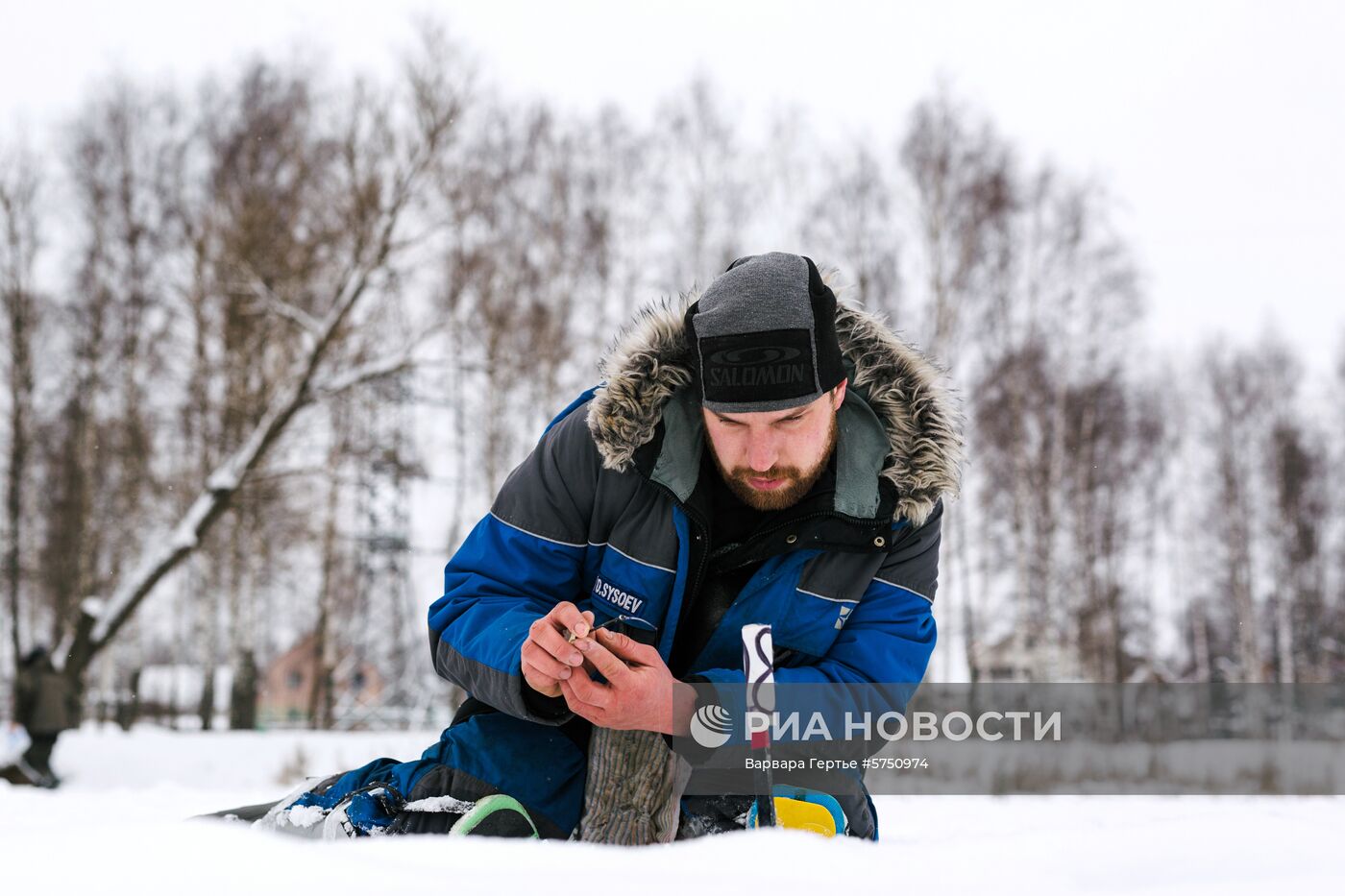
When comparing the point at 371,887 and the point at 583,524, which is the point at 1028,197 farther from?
the point at 371,887

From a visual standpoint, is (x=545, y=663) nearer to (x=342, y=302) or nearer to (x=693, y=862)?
(x=693, y=862)

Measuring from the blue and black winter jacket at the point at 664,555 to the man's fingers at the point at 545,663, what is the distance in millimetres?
213

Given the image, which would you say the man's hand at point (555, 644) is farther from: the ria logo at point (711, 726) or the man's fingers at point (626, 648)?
the ria logo at point (711, 726)

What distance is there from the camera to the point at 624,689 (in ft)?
5.34

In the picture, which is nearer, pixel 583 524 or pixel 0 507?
pixel 583 524

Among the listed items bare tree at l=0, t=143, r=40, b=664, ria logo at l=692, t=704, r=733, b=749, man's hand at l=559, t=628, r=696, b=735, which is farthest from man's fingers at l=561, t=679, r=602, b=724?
bare tree at l=0, t=143, r=40, b=664

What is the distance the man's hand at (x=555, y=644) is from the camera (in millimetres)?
1583

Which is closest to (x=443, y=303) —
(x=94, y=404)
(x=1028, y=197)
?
(x=94, y=404)

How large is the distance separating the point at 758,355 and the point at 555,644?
2.04ft

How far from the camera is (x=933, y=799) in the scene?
16.8 feet

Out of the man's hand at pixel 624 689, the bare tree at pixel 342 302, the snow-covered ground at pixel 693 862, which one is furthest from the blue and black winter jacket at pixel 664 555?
the bare tree at pixel 342 302

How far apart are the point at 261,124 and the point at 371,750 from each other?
863cm

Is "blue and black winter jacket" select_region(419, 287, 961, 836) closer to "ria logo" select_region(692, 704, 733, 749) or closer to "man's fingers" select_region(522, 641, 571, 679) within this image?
"ria logo" select_region(692, 704, 733, 749)

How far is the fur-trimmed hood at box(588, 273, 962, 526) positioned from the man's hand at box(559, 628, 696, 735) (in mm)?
400
